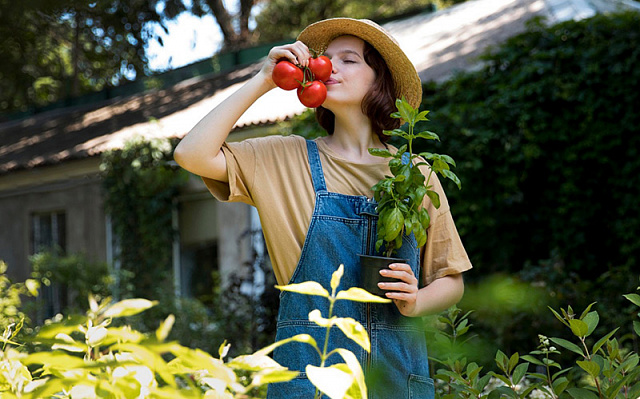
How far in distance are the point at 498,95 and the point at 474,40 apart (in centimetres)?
231

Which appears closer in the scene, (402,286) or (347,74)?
(402,286)

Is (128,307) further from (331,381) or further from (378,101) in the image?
(378,101)

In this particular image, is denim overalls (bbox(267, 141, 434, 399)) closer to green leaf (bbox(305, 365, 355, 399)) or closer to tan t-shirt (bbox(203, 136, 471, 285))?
tan t-shirt (bbox(203, 136, 471, 285))

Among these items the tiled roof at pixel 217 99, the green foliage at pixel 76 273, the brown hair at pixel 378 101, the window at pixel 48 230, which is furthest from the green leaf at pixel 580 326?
the window at pixel 48 230

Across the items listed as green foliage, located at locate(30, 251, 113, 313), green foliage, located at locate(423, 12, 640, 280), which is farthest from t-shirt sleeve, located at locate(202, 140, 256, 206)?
green foliage, located at locate(30, 251, 113, 313)

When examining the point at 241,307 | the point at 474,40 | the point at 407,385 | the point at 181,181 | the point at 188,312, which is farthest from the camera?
the point at 181,181

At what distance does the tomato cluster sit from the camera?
188 centimetres

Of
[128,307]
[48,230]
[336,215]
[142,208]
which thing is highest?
[128,307]

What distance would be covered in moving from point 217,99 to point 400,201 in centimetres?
876

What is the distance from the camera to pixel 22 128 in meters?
13.9

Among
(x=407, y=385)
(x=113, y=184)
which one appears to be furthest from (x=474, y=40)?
(x=407, y=385)

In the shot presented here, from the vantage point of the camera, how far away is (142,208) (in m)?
9.44

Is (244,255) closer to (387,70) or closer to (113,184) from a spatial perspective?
(113,184)

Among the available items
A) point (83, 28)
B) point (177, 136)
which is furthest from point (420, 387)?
point (83, 28)
